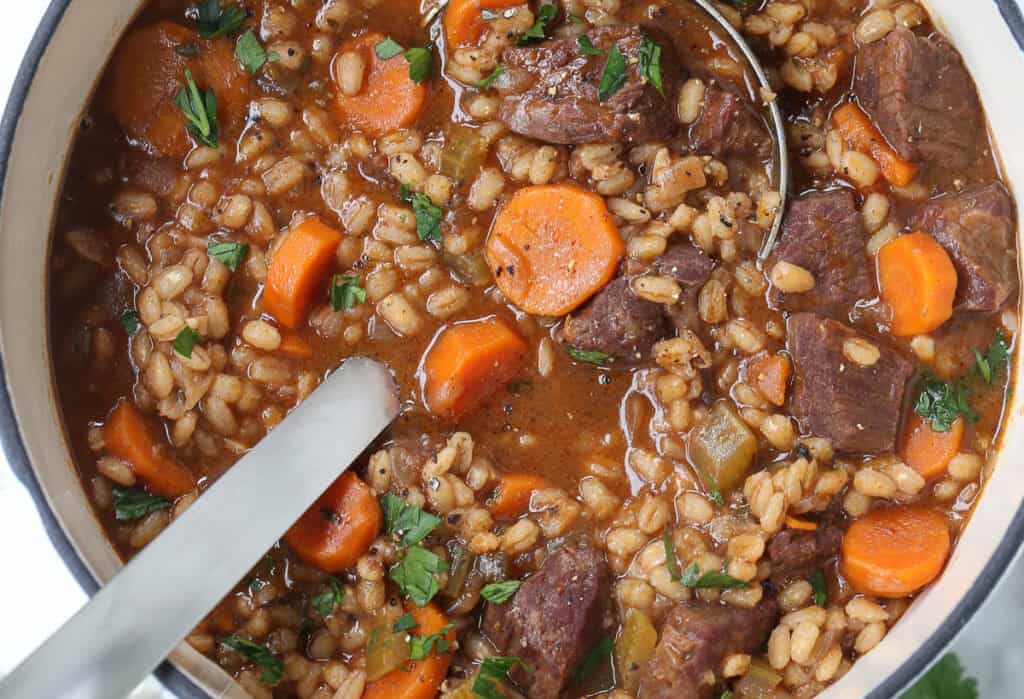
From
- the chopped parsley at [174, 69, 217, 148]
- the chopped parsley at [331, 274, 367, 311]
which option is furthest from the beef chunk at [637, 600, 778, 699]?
the chopped parsley at [174, 69, 217, 148]

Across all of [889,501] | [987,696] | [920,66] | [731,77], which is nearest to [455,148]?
[731,77]

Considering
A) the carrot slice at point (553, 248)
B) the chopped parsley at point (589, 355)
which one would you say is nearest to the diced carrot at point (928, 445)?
the chopped parsley at point (589, 355)

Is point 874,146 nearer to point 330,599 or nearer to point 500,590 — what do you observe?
point 500,590

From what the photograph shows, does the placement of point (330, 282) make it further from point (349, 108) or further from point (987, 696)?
point (987, 696)

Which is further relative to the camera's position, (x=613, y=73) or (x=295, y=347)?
(x=295, y=347)

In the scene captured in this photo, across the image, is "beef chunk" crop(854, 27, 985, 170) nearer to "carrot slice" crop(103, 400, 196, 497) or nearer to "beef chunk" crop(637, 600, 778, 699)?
"beef chunk" crop(637, 600, 778, 699)

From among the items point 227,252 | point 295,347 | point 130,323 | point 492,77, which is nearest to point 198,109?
point 227,252
